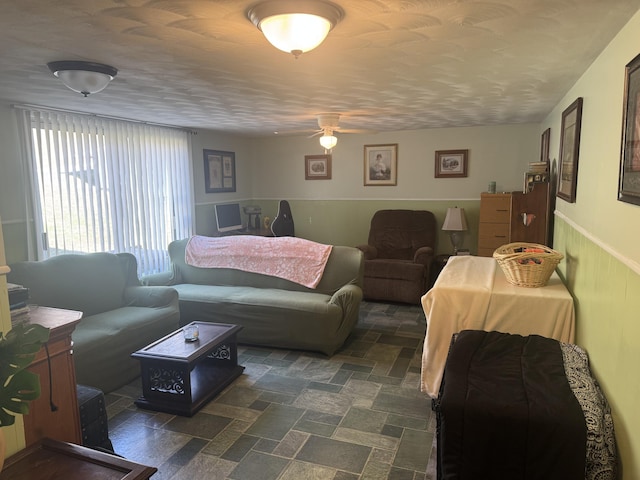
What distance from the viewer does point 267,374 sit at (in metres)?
3.54

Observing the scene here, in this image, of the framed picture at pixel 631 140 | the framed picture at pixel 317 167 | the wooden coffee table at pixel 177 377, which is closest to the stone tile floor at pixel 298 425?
the wooden coffee table at pixel 177 377

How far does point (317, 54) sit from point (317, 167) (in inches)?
180

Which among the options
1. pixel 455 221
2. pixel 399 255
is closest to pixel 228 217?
pixel 399 255

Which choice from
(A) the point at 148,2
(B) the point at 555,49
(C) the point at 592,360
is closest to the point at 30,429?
(A) the point at 148,2

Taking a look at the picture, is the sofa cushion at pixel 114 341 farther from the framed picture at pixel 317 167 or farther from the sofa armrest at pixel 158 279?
the framed picture at pixel 317 167

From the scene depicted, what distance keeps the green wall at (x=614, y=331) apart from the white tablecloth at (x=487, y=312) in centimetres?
11

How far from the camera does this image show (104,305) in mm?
3848

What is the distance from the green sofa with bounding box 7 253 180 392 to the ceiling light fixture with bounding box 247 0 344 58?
8.18 ft

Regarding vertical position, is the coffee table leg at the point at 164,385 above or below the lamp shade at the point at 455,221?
below

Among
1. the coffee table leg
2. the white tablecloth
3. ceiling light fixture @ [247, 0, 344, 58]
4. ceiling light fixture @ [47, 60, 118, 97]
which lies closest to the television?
the coffee table leg

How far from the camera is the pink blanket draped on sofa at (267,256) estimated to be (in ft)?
14.5

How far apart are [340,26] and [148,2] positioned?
76 centimetres

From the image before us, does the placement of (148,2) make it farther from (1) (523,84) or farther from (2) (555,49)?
(1) (523,84)

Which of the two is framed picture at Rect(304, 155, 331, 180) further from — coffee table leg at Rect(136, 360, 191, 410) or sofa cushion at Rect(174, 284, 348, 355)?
coffee table leg at Rect(136, 360, 191, 410)
